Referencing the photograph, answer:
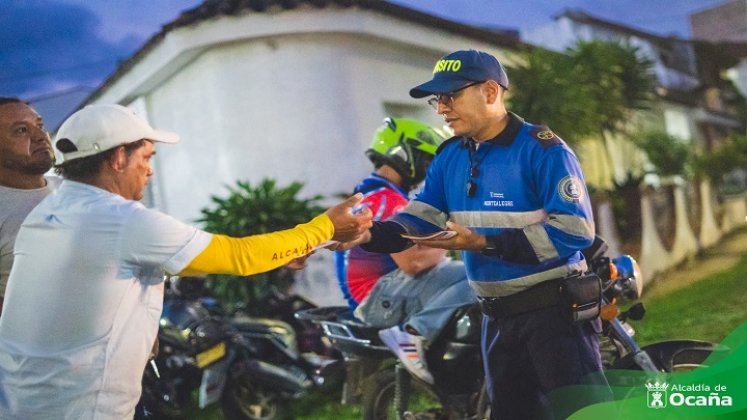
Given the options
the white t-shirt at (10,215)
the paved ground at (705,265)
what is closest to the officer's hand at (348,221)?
the white t-shirt at (10,215)

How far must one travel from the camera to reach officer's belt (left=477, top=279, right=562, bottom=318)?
7.97 feet

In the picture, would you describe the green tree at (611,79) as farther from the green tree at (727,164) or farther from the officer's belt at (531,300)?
the officer's belt at (531,300)

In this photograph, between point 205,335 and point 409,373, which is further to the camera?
point 205,335

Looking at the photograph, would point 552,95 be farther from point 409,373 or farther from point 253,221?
point 409,373

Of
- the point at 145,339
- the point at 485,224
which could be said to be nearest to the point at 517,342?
the point at 485,224

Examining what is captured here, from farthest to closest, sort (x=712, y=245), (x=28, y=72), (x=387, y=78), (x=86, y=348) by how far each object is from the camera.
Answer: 1. (x=712, y=245)
2. (x=387, y=78)
3. (x=28, y=72)
4. (x=86, y=348)

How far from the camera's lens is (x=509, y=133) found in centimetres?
247

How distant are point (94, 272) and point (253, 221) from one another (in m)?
3.65

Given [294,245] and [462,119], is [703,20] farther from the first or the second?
[294,245]

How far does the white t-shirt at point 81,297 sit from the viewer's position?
2.02 metres

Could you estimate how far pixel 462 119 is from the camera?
2523 mm

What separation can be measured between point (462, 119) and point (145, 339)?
1.26 meters

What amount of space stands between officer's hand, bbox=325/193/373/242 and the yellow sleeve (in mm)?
127

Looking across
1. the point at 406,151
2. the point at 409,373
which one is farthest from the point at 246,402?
the point at 406,151
